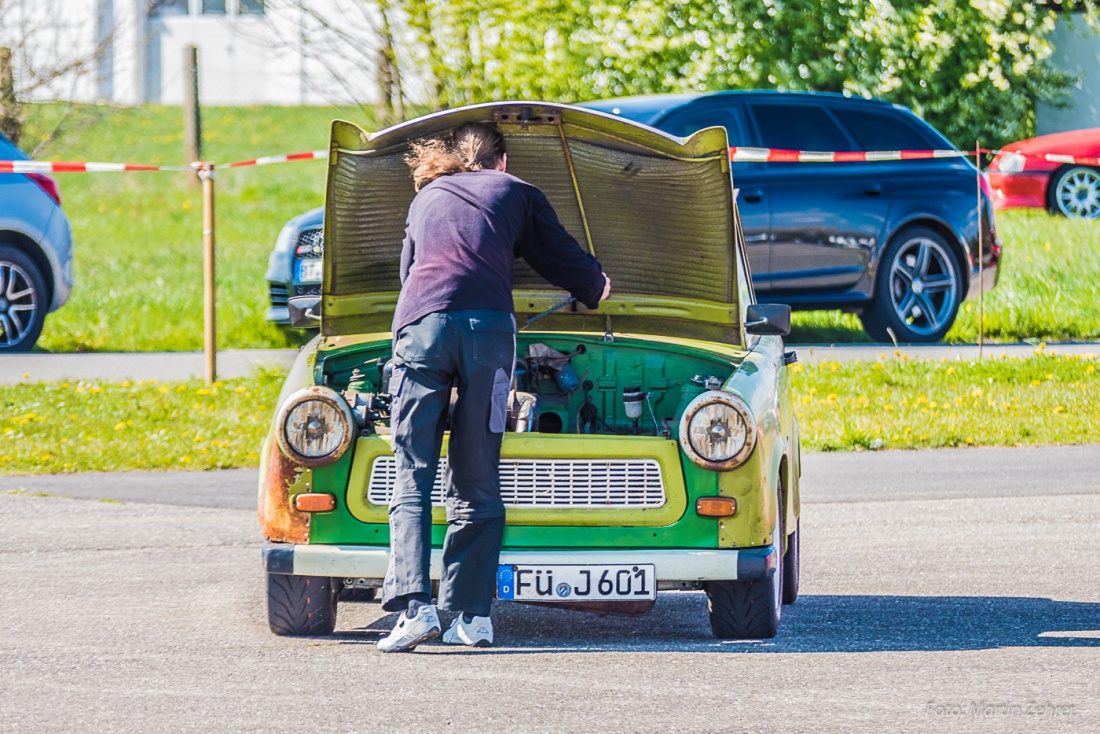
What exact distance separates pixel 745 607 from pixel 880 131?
8.93 meters

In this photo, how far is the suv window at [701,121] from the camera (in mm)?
13227

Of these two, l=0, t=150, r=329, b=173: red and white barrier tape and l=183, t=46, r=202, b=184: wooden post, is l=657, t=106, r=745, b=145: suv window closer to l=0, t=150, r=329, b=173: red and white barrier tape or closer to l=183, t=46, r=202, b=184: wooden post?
l=0, t=150, r=329, b=173: red and white barrier tape

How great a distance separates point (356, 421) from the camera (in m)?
5.90

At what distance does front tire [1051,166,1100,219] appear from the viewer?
20078mm

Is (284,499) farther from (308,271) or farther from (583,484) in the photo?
(308,271)

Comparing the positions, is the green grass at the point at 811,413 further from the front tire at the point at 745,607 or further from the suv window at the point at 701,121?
the front tire at the point at 745,607

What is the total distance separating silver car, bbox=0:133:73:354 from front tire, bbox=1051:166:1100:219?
11.0m

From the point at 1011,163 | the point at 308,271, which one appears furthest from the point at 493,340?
the point at 1011,163

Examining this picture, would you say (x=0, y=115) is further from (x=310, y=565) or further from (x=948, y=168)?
(x=310, y=565)

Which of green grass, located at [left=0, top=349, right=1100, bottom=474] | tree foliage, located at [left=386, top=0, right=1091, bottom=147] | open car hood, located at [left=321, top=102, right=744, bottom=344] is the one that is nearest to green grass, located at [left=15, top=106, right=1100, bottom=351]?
tree foliage, located at [left=386, top=0, right=1091, bottom=147]

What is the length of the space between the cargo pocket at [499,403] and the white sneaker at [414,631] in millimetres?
600

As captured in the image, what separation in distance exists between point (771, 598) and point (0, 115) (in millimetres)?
13298

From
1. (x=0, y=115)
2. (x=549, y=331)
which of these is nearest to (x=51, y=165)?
(x=0, y=115)

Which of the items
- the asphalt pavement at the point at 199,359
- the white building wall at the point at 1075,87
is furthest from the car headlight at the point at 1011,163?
the asphalt pavement at the point at 199,359
